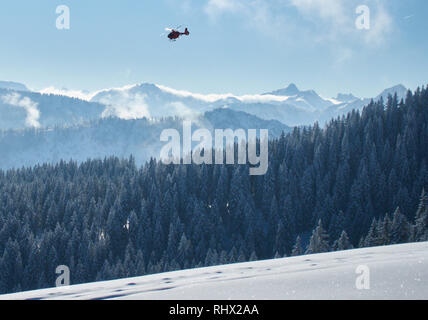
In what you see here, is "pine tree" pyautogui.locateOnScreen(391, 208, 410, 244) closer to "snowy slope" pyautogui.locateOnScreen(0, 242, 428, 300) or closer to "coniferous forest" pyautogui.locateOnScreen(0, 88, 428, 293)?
"coniferous forest" pyautogui.locateOnScreen(0, 88, 428, 293)

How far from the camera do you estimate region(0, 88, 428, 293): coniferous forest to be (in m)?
84.3

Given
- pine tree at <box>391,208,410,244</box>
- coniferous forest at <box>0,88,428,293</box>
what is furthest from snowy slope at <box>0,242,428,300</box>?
coniferous forest at <box>0,88,428,293</box>

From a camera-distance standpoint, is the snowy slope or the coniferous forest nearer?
the snowy slope

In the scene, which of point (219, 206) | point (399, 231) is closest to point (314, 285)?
point (399, 231)

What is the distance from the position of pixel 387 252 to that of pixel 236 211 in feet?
315

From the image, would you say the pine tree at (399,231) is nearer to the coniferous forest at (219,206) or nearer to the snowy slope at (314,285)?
the coniferous forest at (219,206)

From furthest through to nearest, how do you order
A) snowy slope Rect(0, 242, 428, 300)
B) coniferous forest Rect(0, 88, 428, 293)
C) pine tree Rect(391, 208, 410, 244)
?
coniferous forest Rect(0, 88, 428, 293)
pine tree Rect(391, 208, 410, 244)
snowy slope Rect(0, 242, 428, 300)

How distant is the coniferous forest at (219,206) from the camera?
8431cm

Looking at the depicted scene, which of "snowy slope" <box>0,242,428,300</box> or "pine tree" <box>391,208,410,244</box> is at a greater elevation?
"snowy slope" <box>0,242,428,300</box>

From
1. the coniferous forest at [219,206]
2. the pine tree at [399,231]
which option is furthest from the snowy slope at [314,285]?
the coniferous forest at [219,206]

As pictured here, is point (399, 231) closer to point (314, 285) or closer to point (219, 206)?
point (314, 285)

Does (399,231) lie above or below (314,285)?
below

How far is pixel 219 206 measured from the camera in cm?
11006
